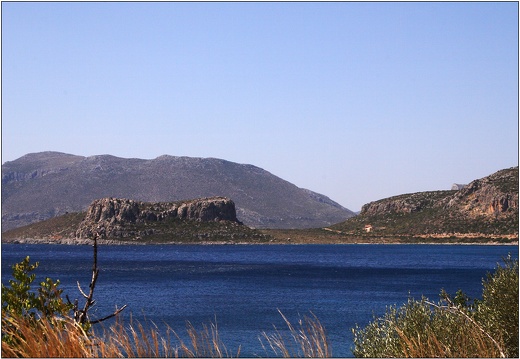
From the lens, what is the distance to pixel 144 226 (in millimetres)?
167875

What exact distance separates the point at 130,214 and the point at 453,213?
72.4 m

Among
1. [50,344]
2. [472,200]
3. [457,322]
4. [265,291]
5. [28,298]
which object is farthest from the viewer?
[472,200]

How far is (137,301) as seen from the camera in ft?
174

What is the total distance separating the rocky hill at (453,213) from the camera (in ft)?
413

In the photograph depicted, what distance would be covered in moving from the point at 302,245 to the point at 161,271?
102m

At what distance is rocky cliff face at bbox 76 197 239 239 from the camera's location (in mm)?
164750

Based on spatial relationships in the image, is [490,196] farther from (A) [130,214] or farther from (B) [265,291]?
(A) [130,214]

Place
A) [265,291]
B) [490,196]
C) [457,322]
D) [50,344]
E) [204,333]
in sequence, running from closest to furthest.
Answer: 1. [50,344]
2. [204,333]
3. [457,322]
4. [265,291]
5. [490,196]

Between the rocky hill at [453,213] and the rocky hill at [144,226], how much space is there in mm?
30133

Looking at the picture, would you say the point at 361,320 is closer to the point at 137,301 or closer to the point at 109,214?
the point at 137,301

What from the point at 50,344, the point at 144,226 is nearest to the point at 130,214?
the point at 144,226

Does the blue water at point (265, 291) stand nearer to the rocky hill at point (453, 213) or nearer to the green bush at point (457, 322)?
the green bush at point (457, 322)

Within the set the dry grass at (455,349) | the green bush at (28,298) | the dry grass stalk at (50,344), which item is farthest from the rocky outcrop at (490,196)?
the dry grass stalk at (50,344)

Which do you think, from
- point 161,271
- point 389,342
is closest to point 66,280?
point 161,271
